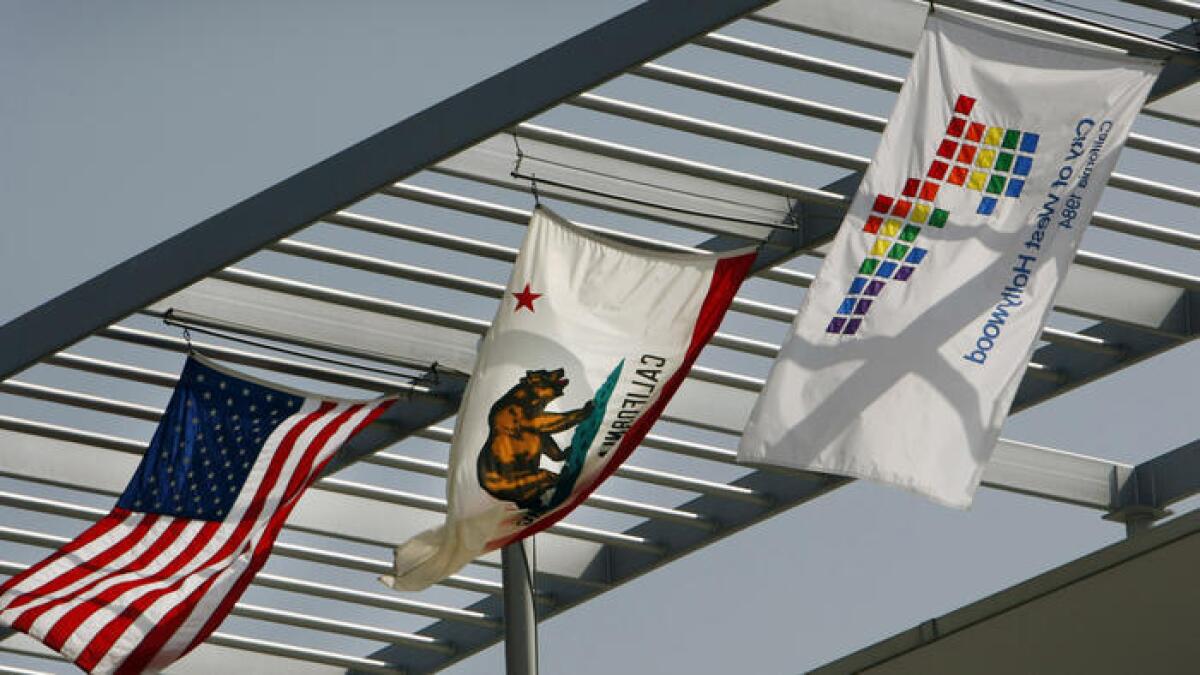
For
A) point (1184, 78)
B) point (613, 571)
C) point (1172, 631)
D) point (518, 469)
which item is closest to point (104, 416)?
point (613, 571)

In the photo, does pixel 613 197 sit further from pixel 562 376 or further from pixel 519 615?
pixel 519 615

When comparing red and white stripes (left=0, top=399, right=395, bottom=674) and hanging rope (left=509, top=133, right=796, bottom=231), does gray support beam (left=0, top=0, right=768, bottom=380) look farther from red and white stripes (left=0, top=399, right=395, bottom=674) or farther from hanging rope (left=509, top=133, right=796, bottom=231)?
red and white stripes (left=0, top=399, right=395, bottom=674)

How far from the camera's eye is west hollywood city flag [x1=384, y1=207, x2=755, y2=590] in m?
16.3

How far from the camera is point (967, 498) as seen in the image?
13961 millimetres

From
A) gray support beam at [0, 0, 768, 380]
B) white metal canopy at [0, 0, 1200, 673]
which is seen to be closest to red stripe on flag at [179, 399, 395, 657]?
white metal canopy at [0, 0, 1200, 673]

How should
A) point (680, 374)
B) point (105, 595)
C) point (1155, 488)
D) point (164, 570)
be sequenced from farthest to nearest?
point (1155, 488), point (164, 570), point (105, 595), point (680, 374)

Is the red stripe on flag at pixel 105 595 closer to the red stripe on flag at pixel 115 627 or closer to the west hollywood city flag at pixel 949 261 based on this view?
the red stripe on flag at pixel 115 627

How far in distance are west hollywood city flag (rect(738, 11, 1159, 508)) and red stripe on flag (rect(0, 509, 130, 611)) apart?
536cm

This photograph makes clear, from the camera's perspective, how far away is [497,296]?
62.6 feet

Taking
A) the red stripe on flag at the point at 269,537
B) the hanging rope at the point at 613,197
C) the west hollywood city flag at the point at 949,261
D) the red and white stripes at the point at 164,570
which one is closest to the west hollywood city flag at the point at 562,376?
the hanging rope at the point at 613,197

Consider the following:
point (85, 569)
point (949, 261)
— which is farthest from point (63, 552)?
point (949, 261)

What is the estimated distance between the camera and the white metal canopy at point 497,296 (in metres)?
17.3

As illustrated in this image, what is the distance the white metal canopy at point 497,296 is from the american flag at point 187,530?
3.28 ft

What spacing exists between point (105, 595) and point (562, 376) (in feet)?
A: 10.6
